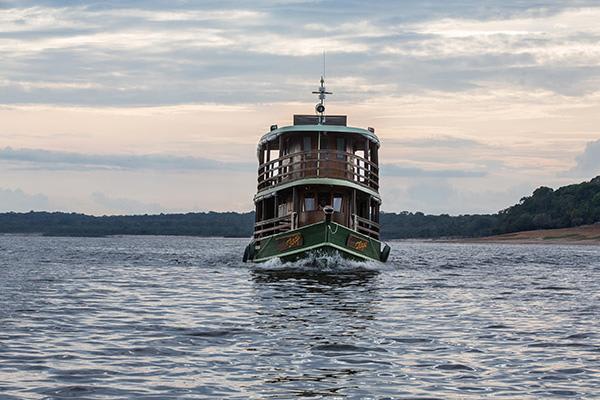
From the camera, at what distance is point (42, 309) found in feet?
75.1

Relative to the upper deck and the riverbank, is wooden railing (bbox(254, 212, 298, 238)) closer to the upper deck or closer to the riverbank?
the upper deck

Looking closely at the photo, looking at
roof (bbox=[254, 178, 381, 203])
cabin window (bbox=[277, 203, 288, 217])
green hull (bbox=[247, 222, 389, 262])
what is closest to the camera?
green hull (bbox=[247, 222, 389, 262])

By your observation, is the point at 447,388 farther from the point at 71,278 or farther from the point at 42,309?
the point at 71,278

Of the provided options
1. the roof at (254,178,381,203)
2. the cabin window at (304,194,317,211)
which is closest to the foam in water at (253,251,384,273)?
the cabin window at (304,194,317,211)

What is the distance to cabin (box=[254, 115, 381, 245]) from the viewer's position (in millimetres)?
39250

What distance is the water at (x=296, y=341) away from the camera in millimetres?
13078

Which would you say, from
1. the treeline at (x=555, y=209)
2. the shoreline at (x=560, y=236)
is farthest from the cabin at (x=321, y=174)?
the treeline at (x=555, y=209)

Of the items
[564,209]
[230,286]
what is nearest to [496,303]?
[230,286]

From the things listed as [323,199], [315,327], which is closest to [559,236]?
[323,199]

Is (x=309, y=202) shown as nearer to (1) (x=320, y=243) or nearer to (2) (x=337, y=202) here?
(2) (x=337, y=202)

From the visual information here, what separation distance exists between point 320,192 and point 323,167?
1.80 metres

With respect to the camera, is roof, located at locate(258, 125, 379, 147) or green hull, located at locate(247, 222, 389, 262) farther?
roof, located at locate(258, 125, 379, 147)

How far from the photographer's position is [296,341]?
17203mm

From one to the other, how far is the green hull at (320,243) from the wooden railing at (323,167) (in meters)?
2.33
